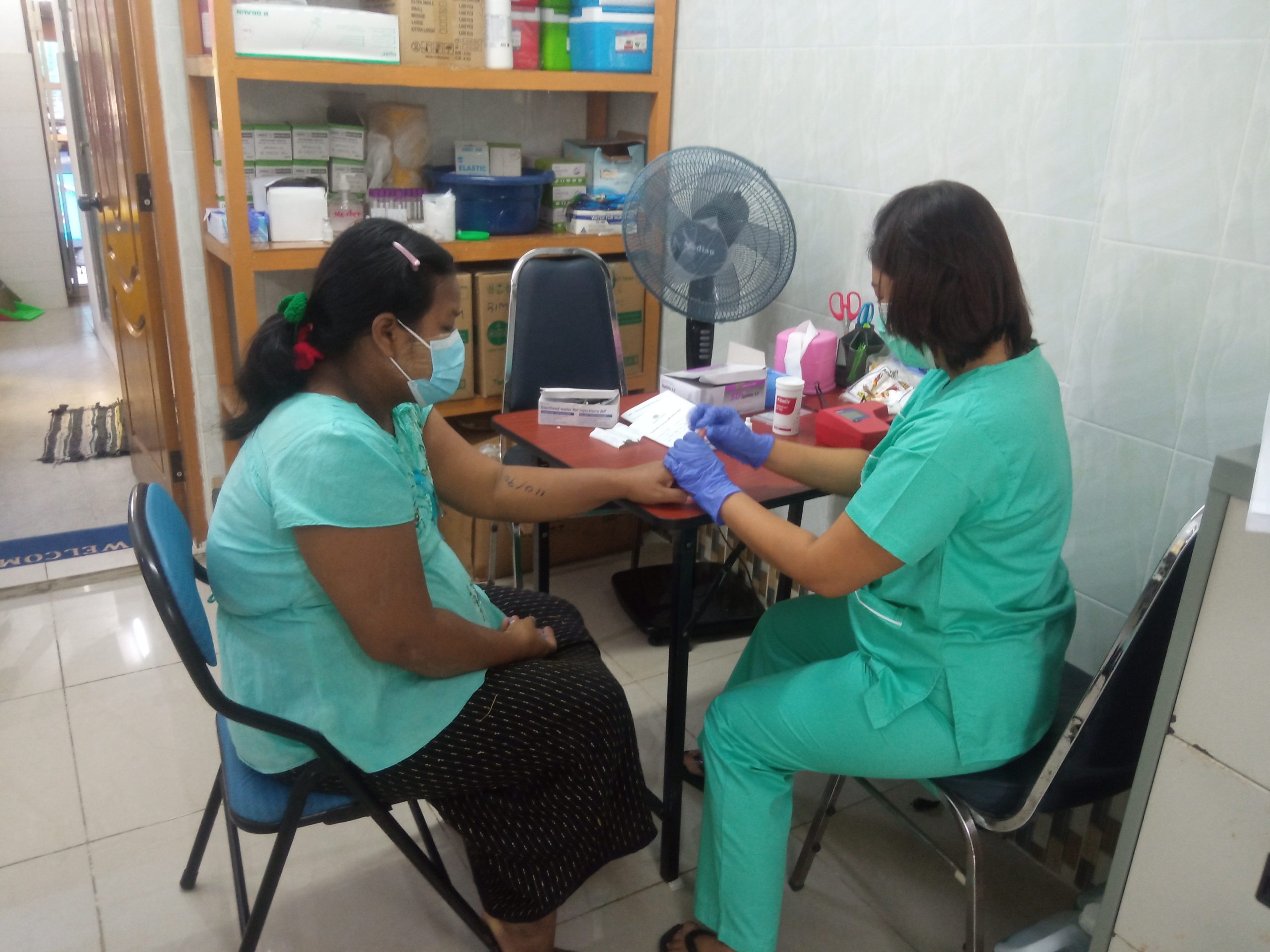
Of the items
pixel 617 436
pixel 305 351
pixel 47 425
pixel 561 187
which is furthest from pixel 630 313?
pixel 47 425

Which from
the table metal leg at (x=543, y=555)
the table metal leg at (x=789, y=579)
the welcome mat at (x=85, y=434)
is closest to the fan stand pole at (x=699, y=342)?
the table metal leg at (x=789, y=579)

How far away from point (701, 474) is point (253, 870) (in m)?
1.16

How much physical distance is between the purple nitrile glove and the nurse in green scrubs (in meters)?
0.16

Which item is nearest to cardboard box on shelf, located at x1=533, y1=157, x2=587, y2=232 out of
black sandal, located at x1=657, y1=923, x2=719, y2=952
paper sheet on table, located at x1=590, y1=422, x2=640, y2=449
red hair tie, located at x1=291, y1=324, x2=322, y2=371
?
paper sheet on table, located at x1=590, y1=422, x2=640, y2=449

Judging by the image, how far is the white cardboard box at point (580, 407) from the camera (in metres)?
2.05

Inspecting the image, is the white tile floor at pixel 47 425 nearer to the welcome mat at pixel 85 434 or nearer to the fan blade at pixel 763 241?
the welcome mat at pixel 85 434

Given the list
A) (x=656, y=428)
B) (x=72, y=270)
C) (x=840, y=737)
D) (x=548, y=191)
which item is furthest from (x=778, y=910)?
(x=72, y=270)

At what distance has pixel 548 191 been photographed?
302 centimetres

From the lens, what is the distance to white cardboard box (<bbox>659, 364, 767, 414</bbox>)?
2.05 metres

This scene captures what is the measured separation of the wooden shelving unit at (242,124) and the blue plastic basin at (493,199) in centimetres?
5

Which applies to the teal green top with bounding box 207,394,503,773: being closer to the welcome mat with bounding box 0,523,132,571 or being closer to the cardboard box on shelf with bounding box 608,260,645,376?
the cardboard box on shelf with bounding box 608,260,645,376

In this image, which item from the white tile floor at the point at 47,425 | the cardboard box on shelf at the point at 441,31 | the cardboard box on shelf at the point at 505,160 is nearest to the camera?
the cardboard box on shelf at the point at 441,31

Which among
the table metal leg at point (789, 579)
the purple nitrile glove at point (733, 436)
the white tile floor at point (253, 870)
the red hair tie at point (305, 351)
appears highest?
the red hair tie at point (305, 351)

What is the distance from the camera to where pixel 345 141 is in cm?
273
